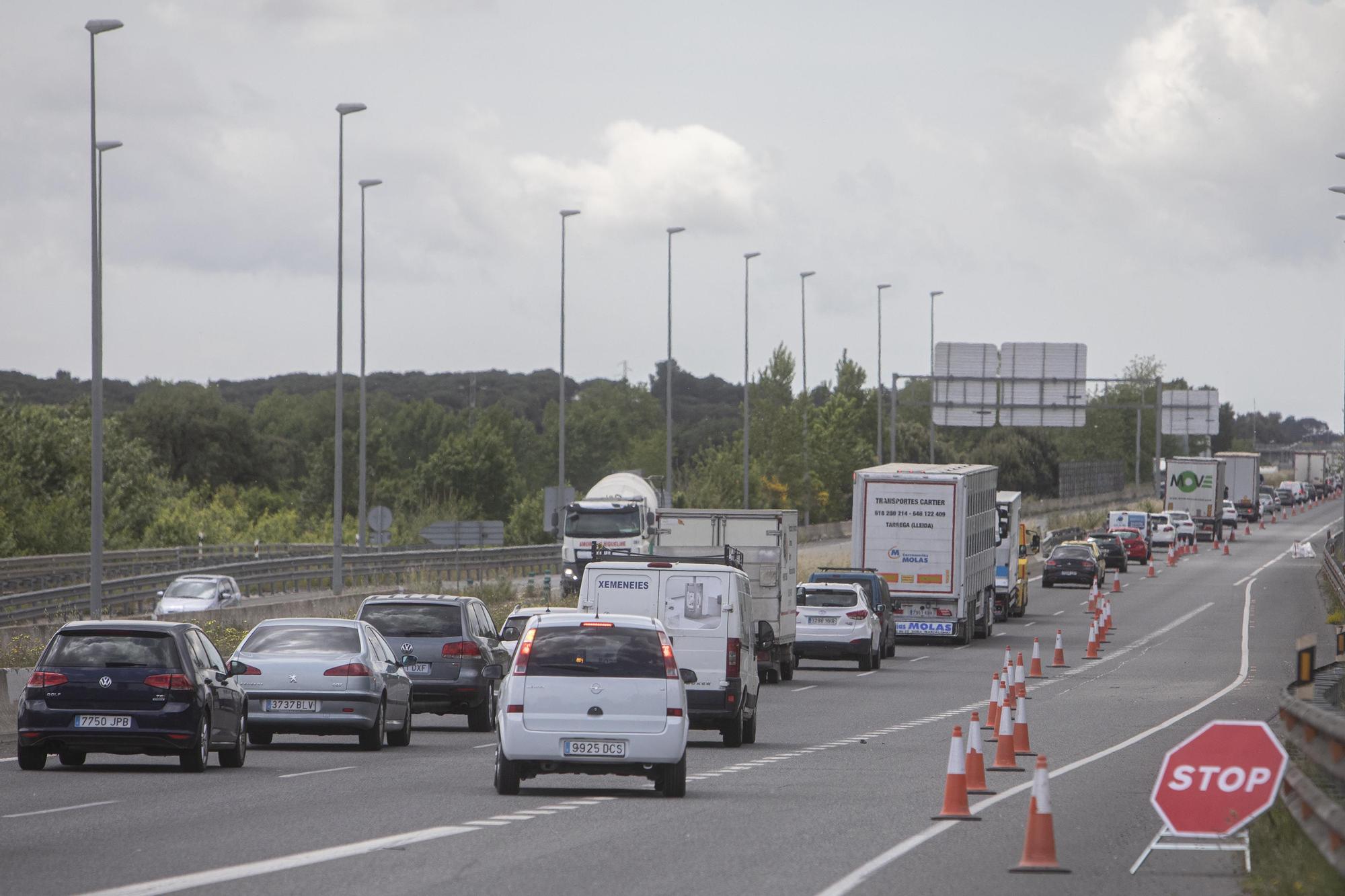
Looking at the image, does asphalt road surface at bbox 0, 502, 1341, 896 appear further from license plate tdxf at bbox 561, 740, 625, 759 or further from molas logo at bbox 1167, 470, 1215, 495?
molas logo at bbox 1167, 470, 1215, 495

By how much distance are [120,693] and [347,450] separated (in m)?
121

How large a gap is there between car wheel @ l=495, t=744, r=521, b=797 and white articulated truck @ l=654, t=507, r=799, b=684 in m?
16.7

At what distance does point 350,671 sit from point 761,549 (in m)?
14.0

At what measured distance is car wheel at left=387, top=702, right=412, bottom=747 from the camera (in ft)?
74.1

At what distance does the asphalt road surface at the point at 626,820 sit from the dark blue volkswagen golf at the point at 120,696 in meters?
0.33

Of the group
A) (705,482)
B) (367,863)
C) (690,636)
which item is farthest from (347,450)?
(367,863)

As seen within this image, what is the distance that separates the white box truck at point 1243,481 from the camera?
121m

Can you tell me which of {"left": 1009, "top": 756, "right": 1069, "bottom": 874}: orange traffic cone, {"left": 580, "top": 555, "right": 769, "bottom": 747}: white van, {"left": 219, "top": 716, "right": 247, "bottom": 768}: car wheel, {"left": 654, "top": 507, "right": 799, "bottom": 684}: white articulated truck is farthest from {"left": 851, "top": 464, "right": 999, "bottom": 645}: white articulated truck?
{"left": 1009, "top": 756, "right": 1069, "bottom": 874}: orange traffic cone

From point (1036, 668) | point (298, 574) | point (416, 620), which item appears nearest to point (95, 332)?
point (416, 620)

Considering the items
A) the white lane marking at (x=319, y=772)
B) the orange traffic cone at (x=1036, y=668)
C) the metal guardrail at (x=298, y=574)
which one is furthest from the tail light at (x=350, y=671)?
the metal guardrail at (x=298, y=574)

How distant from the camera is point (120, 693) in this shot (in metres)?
18.1

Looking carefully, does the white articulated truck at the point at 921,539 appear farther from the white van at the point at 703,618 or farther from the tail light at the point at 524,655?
the tail light at the point at 524,655

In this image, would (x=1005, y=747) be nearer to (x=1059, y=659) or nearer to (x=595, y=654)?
(x=595, y=654)

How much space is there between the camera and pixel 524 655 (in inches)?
638
